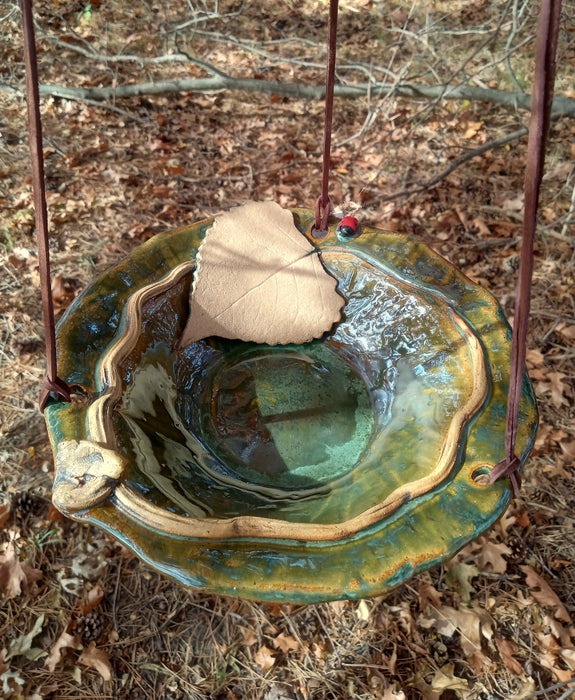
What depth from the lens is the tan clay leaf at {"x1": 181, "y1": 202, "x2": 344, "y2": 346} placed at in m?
1.37


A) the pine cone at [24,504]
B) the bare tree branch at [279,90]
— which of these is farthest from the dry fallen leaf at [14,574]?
the bare tree branch at [279,90]

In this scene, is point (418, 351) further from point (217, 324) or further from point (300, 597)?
point (300, 597)

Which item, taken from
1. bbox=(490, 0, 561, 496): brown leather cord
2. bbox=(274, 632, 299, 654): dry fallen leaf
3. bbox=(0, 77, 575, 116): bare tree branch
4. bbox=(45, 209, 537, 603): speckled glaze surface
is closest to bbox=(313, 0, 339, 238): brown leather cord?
bbox=(45, 209, 537, 603): speckled glaze surface

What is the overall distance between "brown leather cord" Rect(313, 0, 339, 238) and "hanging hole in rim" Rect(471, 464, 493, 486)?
2.43ft

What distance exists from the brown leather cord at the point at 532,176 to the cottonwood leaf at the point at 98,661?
5.08 feet

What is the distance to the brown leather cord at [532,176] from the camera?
0.70 m

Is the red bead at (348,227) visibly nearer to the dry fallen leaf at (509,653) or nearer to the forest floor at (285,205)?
the forest floor at (285,205)

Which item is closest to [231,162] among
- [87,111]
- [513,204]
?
[87,111]

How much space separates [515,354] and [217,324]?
0.73 metres

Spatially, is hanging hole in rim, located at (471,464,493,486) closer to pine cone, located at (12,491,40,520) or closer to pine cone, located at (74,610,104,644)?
pine cone, located at (74,610,104,644)

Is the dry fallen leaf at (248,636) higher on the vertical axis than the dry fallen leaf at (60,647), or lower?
lower

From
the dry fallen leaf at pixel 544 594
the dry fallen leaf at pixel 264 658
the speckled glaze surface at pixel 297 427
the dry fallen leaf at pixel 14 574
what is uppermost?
the speckled glaze surface at pixel 297 427

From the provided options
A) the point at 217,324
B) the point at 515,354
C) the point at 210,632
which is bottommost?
the point at 210,632

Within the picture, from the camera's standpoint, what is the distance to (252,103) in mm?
4312
